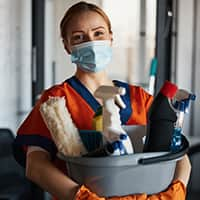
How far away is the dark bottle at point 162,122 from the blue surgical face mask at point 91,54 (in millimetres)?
198

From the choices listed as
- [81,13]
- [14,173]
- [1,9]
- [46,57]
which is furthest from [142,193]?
[46,57]

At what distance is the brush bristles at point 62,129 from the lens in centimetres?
65

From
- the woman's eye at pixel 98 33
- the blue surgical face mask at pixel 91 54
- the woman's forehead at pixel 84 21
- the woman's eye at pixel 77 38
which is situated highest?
the woman's forehead at pixel 84 21

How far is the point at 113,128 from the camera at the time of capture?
24.4 inches

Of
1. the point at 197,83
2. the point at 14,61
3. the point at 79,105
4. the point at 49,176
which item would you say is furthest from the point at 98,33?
the point at 197,83

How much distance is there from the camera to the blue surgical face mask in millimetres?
793

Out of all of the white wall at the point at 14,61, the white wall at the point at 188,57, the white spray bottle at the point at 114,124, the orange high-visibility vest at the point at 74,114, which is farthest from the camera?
the white wall at the point at 188,57

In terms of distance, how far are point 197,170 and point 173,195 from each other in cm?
141

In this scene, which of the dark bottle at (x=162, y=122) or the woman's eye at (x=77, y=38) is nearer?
the dark bottle at (x=162, y=122)

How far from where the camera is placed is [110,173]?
2.06 feet

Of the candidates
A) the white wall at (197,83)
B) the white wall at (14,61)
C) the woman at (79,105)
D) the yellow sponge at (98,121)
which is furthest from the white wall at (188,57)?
the yellow sponge at (98,121)

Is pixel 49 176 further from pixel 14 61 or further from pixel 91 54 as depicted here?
pixel 14 61

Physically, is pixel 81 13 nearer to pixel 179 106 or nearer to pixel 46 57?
pixel 179 106

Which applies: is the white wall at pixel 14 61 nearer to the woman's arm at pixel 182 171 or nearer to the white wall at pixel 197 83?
the white wall at pixel 197 83
